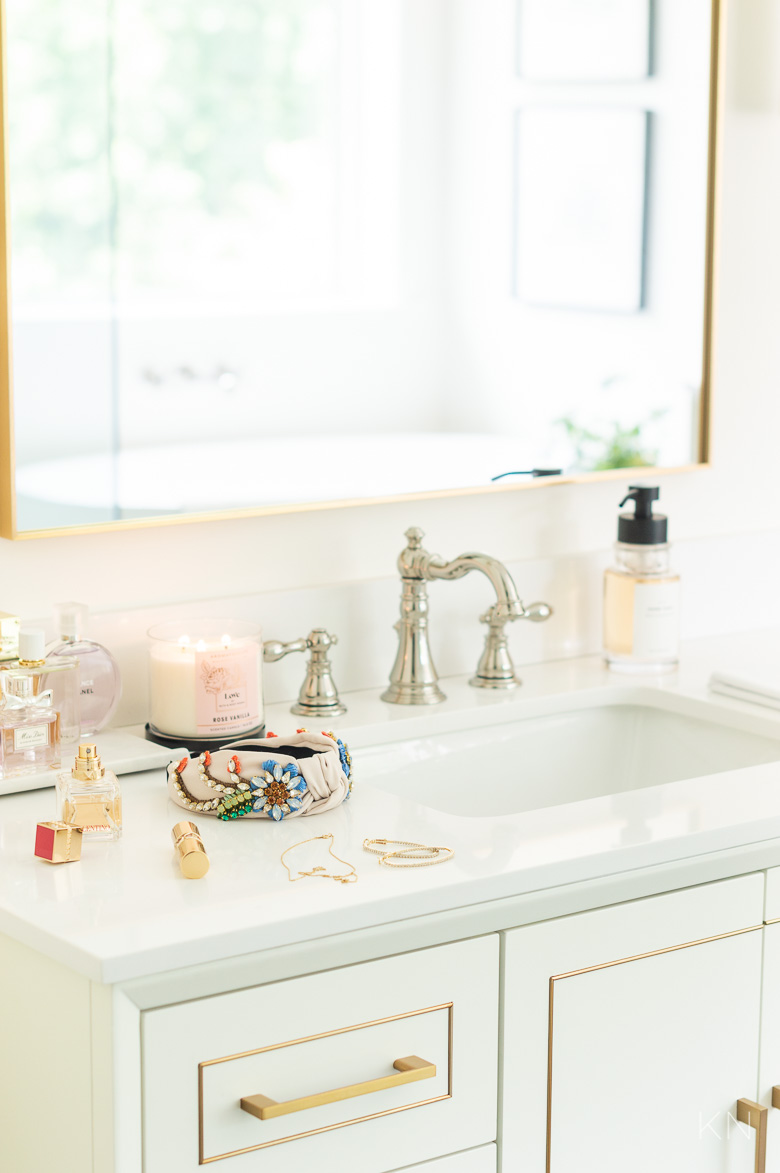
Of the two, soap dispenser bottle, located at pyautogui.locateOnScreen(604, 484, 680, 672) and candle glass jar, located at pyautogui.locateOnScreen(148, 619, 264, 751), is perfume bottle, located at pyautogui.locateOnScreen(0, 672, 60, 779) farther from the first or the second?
soap dispenser bottle, located at pyautogui.locateOnScreen(604, 484, 680, 672)

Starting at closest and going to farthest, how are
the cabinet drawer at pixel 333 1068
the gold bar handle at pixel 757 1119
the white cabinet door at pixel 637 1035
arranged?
the cabinet drawer at pixel 333 1068, the white cabinet door at pixel 637 1035, the gold bar handle at pixel 757 1119

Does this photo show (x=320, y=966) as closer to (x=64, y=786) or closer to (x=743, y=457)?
(x=64, y=786)

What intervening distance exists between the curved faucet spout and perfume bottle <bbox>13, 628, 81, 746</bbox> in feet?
1.30

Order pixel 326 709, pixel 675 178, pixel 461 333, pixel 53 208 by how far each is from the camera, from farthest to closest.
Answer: pixel 675 178 < pixel 461 333 < pixel 326 709 < pixel 53 208

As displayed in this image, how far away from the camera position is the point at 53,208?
1297 mm

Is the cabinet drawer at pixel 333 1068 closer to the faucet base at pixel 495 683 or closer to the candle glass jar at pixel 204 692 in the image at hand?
the candle glass jar at pixel 204 692

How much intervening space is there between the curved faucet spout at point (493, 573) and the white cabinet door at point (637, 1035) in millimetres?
411

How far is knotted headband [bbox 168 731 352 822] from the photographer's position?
1160 mm

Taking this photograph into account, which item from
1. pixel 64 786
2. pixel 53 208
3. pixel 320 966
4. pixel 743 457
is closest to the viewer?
pixel 320 966

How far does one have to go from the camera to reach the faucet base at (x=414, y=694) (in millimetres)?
1505

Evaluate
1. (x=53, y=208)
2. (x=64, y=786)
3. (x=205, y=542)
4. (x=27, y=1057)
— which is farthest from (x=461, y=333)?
(x=27, y=1057)

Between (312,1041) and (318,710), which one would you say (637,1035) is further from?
(318,710)

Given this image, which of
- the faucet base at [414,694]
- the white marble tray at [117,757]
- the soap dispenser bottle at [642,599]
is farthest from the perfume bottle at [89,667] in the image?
the soap dispenser bottle at [642,599]

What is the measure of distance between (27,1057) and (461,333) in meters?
0.87
